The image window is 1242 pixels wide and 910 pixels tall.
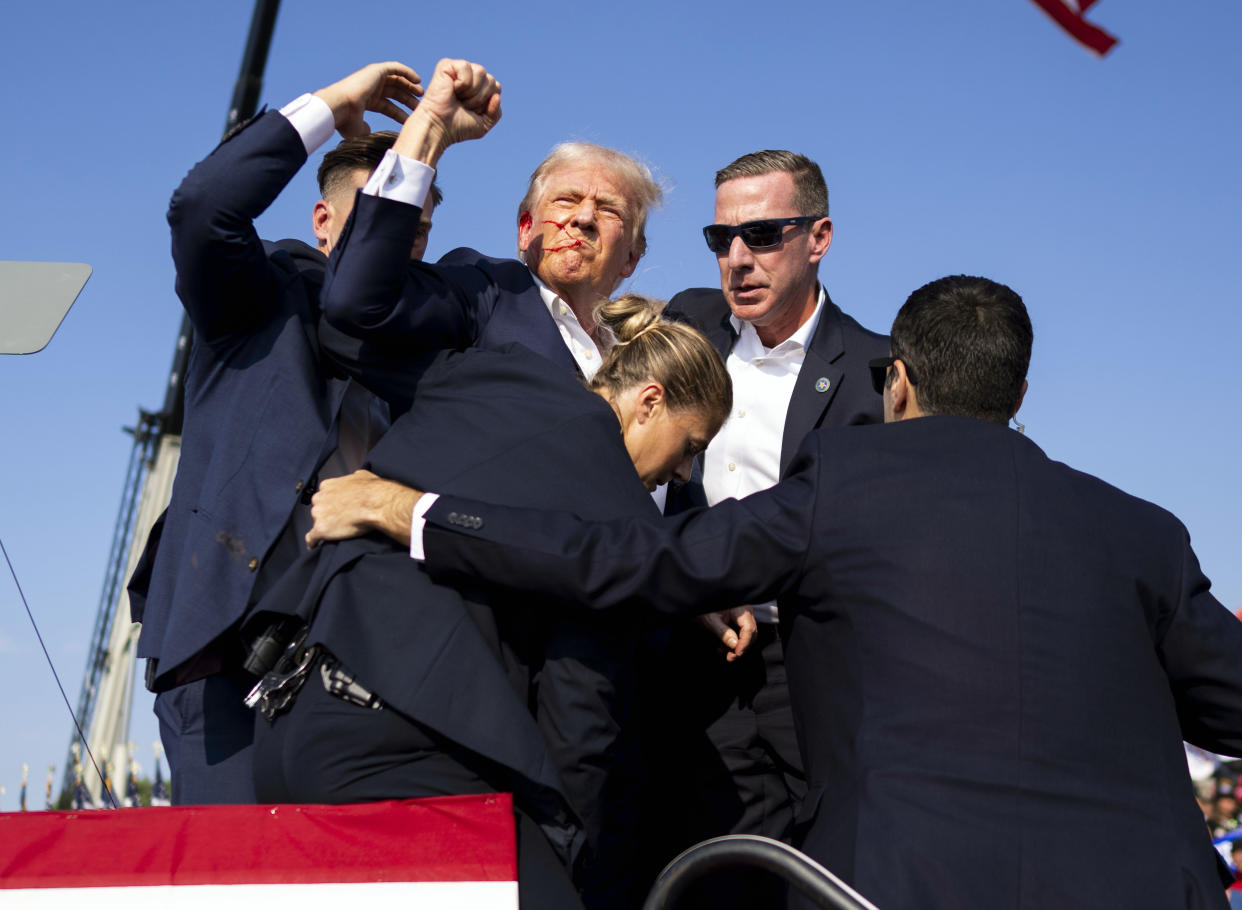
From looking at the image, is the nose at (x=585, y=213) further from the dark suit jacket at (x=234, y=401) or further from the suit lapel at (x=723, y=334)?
the dark suit jacket at (x=234, y=401)

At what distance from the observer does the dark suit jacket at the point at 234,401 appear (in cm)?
294

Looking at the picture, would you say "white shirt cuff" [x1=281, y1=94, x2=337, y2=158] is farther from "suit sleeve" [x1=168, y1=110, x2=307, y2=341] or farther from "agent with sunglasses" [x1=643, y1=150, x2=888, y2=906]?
"agent with sunglasses" [x1=643, y1=150, x2=888, y2=906]

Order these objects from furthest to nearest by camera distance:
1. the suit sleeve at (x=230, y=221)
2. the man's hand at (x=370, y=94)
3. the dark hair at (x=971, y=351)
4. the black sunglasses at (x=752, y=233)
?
the black sunglasses at (x=752, y=233), the man's hand at (x=370, y=94), the suit sleeve at (x=230, y=221), the dark hair at (x=971, y=351)

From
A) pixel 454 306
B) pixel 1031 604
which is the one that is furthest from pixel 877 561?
pixel 454 306

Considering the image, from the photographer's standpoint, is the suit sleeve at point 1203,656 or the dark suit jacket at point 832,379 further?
the dark suit jacket at point 832,379

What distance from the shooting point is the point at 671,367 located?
118 inches

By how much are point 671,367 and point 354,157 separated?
48.7 inches

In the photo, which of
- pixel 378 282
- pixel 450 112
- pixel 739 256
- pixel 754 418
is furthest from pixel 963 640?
pixel 739 256

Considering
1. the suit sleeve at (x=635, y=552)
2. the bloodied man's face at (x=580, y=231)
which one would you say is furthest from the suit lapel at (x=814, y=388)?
the suit sleeve at (x=635, y=552)

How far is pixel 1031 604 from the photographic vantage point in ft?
7.52

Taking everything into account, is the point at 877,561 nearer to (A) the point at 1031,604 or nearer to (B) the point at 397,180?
(A) the point at 1031,604

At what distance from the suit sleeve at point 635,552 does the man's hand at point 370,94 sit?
134 cm

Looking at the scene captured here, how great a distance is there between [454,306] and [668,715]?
145 cm

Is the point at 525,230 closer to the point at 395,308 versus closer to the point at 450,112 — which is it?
the point at 450,112
